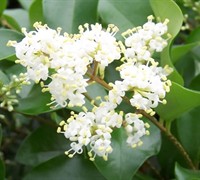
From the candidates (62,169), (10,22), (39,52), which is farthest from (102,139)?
(10,22)

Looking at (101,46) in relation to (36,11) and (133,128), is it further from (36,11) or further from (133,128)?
(36,11)

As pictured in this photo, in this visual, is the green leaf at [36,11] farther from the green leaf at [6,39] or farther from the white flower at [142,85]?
the white flower at [142,85]

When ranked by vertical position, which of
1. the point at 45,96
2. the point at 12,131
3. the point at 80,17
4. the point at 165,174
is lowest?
the point at 12,131

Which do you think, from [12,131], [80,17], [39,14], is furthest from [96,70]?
[12,131]

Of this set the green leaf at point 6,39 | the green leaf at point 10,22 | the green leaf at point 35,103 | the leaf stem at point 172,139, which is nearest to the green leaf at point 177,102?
the leaf stem at point 172,139

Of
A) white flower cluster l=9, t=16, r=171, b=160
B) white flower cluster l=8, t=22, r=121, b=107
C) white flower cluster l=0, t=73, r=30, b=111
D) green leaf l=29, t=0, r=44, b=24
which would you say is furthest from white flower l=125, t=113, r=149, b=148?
green leaf l=29, t=0, r=44, b=24

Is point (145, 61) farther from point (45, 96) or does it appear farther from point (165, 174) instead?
point (165, 174)
